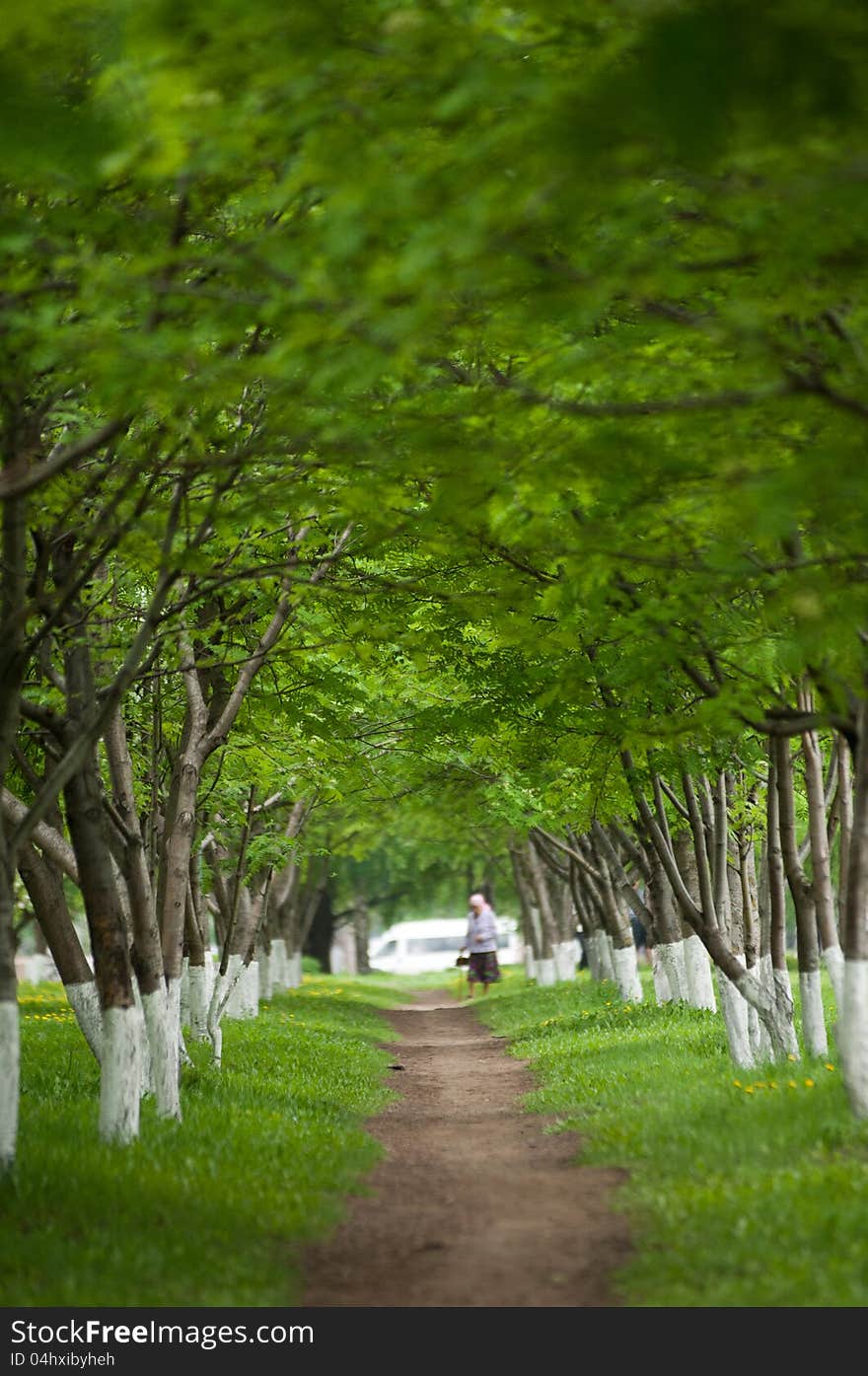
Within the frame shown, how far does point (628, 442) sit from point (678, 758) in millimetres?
4773

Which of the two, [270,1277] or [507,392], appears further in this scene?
[507,392]

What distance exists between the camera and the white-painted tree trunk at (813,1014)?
1152 cm

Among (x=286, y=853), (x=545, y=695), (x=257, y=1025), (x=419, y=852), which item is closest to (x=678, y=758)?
(x=545, y=695)

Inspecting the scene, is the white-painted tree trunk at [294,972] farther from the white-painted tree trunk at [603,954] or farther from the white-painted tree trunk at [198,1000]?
the white-painted tree trunk at [198,1000]

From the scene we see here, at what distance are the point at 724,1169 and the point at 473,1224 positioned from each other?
55.4 inches

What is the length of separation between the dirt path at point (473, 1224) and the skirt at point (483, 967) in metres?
22.4

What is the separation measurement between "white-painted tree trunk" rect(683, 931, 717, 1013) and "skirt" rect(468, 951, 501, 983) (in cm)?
1610

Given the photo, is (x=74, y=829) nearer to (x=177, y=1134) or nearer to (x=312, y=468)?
(x=177, y=1134)

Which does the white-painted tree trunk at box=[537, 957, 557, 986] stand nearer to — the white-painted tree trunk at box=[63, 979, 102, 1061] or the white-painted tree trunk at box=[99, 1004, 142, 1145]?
the white-painted tree trunk at box=[63, 979, 102, 1061]

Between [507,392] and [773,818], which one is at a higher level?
[507,392]

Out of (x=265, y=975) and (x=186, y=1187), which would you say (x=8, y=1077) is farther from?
(x=265, y=975)

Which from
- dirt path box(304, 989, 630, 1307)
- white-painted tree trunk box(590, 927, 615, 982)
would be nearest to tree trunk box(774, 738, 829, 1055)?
dirt path box(304, 989, 630, 1307)

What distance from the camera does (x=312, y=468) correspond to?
8.35 metres
